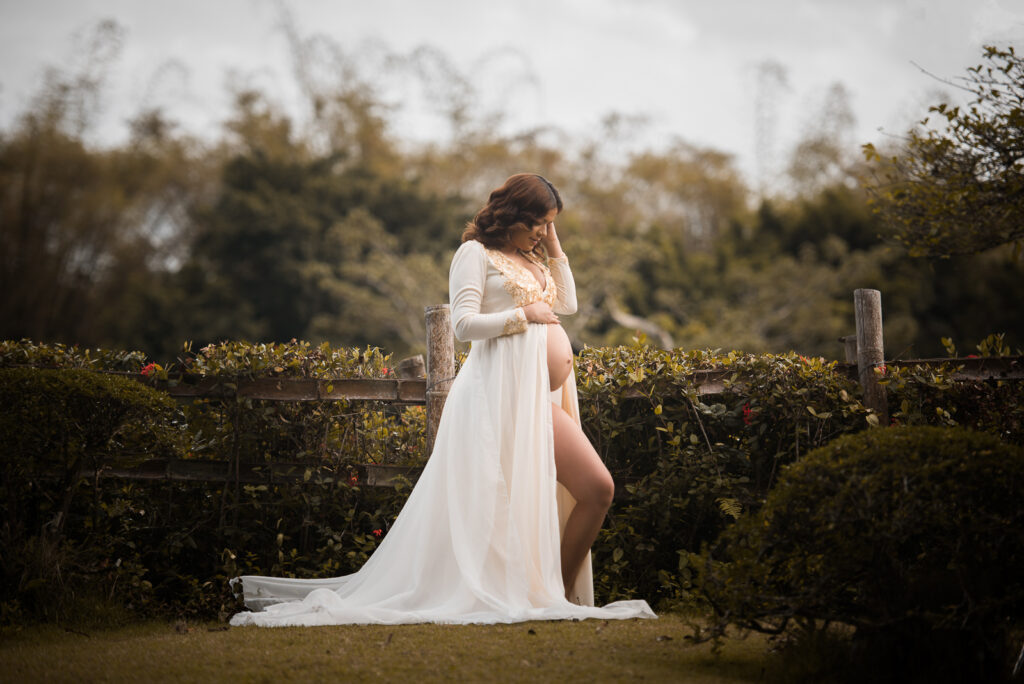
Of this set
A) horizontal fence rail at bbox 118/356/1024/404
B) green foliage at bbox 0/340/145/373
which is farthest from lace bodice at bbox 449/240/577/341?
green foliage at bbox 0/340/145/373

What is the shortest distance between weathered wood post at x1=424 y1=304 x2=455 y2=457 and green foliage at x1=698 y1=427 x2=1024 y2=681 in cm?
204

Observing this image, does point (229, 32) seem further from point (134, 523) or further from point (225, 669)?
point (225, 669)

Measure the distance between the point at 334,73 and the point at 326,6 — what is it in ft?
7.26

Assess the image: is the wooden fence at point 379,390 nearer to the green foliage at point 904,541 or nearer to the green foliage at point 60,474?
the green foliage at point 60,474

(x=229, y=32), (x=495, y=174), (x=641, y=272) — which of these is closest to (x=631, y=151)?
(x=495, y=174)

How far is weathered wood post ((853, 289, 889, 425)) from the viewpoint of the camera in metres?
4.28

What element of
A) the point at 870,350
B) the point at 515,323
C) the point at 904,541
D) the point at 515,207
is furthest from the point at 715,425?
the point at 904,541

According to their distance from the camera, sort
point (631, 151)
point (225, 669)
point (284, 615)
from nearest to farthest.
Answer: point (225, 669), point (284, 615), point (631, 151)

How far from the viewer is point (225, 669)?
2922 millimetres

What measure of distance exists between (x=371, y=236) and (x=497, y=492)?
52.0 feet

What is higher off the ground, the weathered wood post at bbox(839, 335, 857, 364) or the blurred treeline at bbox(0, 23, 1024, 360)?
the blurred treeline at bbox(0, 23, 1024, 360)

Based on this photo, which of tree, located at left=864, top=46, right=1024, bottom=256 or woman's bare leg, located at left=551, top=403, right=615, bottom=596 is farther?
tree, located at left=864, top=46, right=1024, bottom=256

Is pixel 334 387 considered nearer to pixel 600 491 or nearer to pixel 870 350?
pixel 600 491

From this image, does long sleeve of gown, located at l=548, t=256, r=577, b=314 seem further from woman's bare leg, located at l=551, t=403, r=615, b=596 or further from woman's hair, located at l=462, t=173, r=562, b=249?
woman's bare leg, located at l=551, t=403, r=615, b=596
